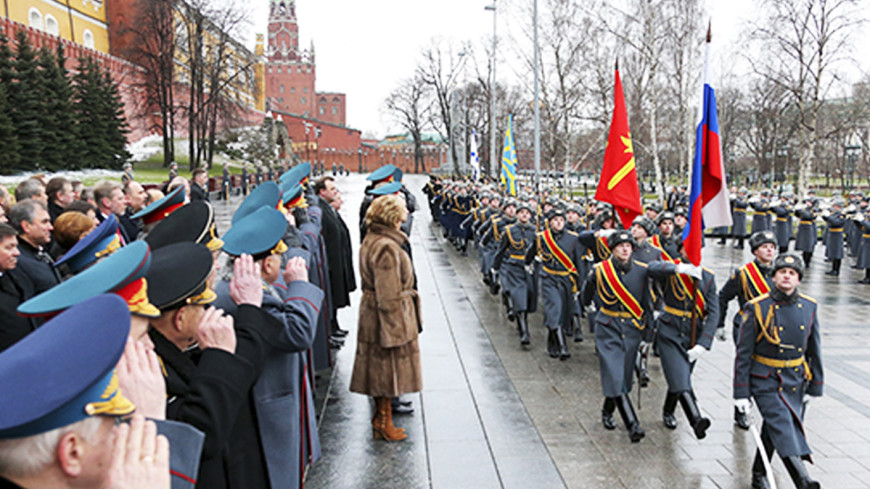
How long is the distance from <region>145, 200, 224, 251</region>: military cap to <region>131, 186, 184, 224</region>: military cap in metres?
0.77

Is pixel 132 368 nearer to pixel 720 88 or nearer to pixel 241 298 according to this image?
pixel 241 298

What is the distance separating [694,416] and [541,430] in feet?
→ 4.65

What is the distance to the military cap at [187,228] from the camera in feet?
10.7

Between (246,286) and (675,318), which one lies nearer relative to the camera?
(246,286)

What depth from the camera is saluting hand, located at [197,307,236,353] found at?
8.91 feet

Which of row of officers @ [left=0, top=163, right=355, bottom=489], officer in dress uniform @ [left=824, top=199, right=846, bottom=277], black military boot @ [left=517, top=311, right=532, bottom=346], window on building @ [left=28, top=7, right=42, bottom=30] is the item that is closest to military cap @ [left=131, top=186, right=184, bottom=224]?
row of officers @ [left=0, top=163, right=355, bottom=489]

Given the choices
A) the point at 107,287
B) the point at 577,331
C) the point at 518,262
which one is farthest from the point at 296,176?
the point at 107,287

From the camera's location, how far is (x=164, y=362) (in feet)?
8.94

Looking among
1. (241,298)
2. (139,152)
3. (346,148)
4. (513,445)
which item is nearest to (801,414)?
(513,445)

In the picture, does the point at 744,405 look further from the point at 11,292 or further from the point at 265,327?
the point at 11,292

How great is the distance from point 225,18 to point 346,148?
47.6 m

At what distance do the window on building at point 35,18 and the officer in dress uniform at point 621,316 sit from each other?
47888 mm

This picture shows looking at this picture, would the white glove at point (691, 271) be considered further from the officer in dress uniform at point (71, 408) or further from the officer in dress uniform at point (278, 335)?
the officer in dress uniform at point (71, 408)

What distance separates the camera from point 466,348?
31.6 feet
